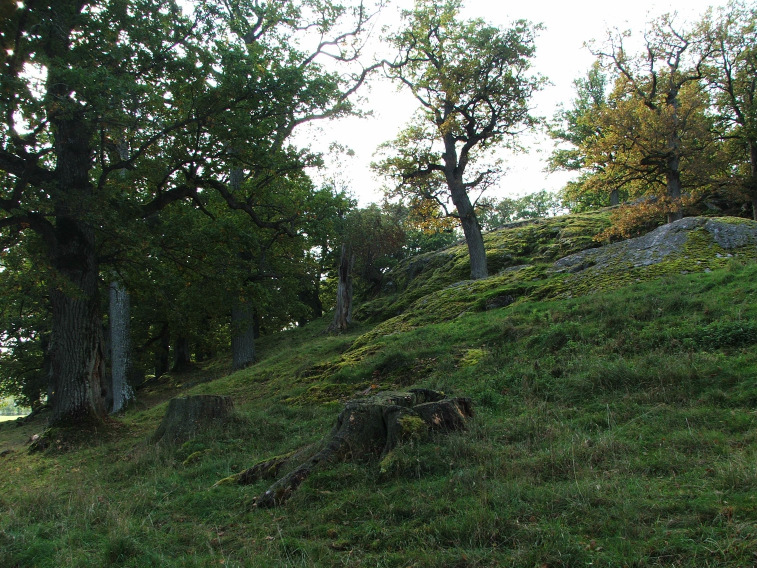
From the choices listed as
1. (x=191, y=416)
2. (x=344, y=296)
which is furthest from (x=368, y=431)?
(x=344, y=296)

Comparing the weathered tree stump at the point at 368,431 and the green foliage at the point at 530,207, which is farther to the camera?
the green foliage at the point at 530,207

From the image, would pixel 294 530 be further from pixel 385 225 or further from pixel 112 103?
pixel 385 225

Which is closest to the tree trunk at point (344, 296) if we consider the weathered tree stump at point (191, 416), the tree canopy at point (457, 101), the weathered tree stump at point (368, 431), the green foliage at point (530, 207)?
the tree canopy at point (457, 101)

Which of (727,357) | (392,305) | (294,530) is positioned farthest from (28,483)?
(392,305)

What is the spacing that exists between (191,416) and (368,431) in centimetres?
494

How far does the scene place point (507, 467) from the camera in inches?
200

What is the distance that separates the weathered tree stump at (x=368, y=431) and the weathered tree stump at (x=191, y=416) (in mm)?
3514

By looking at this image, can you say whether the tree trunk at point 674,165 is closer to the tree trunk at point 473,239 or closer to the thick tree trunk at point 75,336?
the tree trunk at point 473,239

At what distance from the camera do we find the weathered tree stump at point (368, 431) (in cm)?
604

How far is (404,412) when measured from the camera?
645 centimetres

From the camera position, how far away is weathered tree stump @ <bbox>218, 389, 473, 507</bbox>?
6039 millimetres

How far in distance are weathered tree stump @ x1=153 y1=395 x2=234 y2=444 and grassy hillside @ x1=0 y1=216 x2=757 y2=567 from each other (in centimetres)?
47

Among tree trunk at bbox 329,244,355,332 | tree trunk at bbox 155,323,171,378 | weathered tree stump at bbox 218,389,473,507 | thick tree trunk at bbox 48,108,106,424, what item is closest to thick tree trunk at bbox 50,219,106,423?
thick tree trunk at bbox 48,108,106,424

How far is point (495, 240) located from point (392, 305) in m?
7.09
